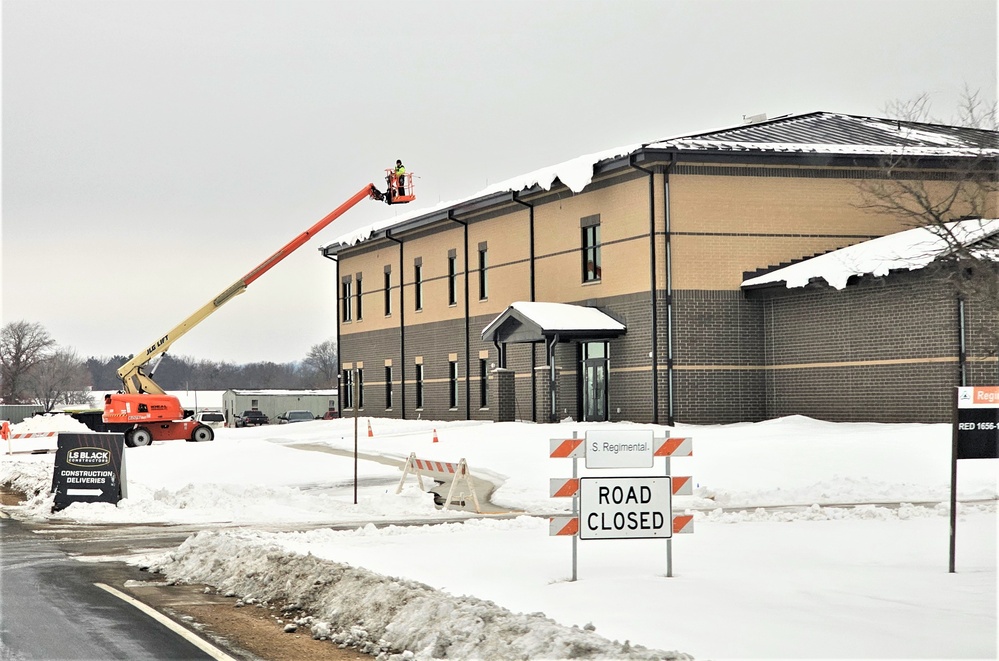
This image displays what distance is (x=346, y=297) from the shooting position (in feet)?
190

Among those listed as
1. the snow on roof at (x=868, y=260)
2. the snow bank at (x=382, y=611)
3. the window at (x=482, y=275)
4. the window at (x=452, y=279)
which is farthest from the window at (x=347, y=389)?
the snow bank at (x=382, y=611)

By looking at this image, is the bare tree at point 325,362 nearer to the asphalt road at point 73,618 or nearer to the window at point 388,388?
the window at point 388,388

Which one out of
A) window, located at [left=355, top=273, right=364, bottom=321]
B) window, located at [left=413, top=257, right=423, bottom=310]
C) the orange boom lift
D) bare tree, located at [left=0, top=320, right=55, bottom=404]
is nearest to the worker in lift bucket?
the orange boom lift

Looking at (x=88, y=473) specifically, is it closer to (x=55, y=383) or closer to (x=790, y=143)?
(x=790, y=143)

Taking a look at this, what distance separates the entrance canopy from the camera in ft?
115

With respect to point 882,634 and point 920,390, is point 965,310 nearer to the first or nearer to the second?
point 920,390

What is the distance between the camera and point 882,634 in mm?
8883

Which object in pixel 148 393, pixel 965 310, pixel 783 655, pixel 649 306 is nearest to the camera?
pixel 783 655

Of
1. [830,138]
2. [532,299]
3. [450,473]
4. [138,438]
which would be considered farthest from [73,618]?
[138,438]

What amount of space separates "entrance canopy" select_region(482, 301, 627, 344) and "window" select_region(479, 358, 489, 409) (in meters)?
5.82

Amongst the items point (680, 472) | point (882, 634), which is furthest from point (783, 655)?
point (680, 472)

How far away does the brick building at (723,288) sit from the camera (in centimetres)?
3106

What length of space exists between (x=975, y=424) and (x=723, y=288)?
23135 mm

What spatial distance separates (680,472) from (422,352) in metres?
25.1
